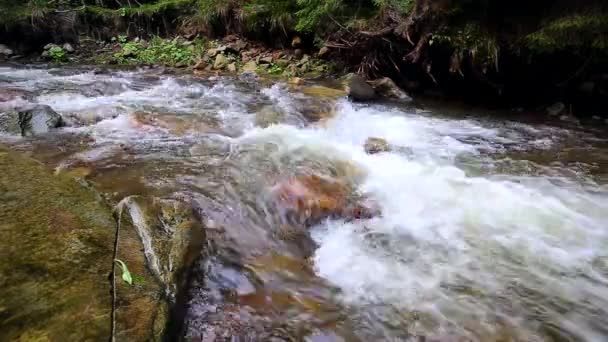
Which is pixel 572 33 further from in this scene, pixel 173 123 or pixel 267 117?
pixel 173 123

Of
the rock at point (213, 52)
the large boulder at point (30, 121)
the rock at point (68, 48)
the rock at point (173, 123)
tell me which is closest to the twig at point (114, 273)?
the rock at point (173, 123)

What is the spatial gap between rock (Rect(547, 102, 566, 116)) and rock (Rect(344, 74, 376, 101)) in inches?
102

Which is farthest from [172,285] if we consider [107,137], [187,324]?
[107,137]

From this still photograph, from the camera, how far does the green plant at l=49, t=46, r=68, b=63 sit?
32.8 feet

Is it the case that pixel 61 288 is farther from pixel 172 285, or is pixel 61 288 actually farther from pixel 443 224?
pixel 443 224

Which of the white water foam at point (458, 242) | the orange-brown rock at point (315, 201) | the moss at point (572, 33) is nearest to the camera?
the white water foam at point (458, 242)

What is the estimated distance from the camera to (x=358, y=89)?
6828 millimetres

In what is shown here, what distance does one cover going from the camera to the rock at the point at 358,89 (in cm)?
679

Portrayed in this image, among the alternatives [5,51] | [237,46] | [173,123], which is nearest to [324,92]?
[173,123]

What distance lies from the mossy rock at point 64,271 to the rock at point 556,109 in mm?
5988

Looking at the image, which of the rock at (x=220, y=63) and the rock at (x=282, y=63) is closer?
the rock at (x=282, y=63)

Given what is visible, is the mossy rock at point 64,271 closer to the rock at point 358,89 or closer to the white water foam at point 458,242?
the white water foam at point 458,242

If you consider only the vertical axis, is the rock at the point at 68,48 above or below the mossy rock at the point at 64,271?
below

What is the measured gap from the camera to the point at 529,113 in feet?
20.8
